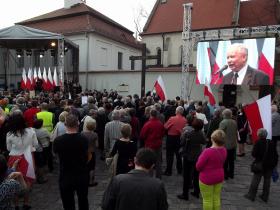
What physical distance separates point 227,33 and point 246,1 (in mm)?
19361

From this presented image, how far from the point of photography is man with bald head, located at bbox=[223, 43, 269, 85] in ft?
63.1

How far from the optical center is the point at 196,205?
6508 millimetres

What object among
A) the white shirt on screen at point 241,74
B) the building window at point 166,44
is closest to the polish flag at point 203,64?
the white shirt on screen at point 241,74

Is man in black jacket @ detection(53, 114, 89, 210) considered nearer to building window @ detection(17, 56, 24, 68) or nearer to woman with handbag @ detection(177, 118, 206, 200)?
woman with handbag @ detection(177, 118, 206, 200)

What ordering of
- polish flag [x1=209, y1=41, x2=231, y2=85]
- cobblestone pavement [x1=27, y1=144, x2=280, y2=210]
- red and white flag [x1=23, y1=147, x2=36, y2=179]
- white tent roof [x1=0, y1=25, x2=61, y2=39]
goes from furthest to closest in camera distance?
polish flag [x1=209, y1=41, x2=231, y2=85], white tent roof [x1=0, y1=25, x2=61, y2=39], cobblestone pavement [x1=27, y1=144, x2=280, y2=210], red and white flag [x1=23, y1=147, x2=36, y2=179]

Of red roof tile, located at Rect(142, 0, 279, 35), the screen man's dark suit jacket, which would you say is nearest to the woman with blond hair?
the screen man's dark suit jacket

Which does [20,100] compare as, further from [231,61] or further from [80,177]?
[231,61]

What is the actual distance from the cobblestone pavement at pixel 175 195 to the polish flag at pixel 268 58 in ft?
37.6

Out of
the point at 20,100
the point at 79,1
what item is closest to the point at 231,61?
the point at 20,100

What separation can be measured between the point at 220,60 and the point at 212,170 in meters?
15.9

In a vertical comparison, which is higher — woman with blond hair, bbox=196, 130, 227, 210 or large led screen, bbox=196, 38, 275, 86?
large led screen, bbox=196, 38, 275, 86

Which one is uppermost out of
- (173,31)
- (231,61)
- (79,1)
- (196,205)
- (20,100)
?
(79,1)

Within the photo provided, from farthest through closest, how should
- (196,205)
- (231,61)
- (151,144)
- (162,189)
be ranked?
(231,61)
(151,144)
(196,205)
(162,189)

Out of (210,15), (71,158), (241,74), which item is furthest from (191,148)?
(210,15)
